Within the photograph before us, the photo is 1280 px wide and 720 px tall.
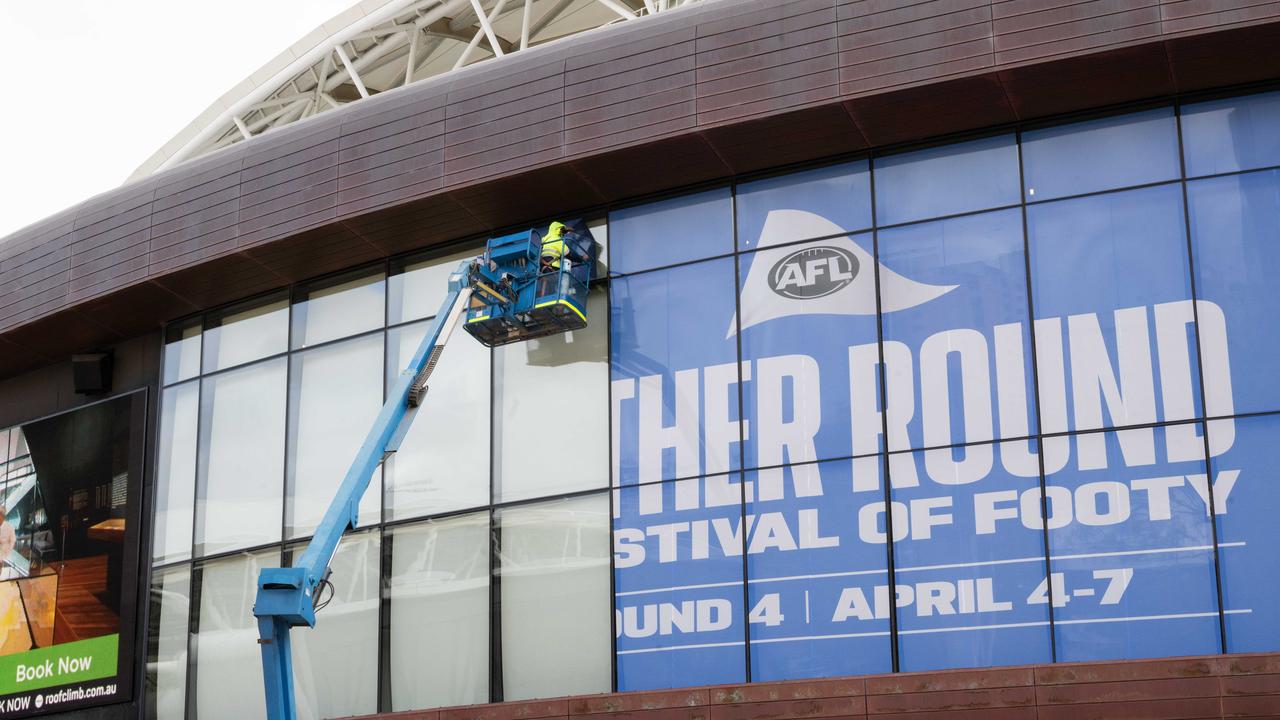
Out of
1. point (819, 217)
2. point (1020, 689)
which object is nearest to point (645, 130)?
point (819, 217)

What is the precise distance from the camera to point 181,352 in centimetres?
2953

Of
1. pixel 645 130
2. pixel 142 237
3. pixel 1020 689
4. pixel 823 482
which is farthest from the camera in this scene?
pixel 142 237

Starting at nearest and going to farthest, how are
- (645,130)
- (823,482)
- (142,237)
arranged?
(823,482)
(645,130)
(142,237)

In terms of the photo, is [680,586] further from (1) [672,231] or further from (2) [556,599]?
(1) [672,231]

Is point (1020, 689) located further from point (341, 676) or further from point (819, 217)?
point (341, 676)

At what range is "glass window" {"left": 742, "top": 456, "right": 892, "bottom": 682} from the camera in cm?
2158

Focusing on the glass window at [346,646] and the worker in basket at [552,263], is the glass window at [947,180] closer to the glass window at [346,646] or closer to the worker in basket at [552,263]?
the worker in basket at [552,263]

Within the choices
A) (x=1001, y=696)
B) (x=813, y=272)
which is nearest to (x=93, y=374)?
(x=813, y=272)

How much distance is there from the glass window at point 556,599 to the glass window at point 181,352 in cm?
839

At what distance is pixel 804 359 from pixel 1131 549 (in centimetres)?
541

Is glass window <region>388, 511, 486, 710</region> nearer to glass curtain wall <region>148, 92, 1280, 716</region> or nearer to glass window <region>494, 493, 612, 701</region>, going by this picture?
glass curtain wall <region>148, 92, 1280, 716</region>

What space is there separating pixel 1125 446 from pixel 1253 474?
5.35 feet

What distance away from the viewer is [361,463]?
22469 mm

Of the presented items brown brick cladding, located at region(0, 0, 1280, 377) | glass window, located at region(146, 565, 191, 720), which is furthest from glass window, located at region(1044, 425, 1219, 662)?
glass window, located at region(146, 565, 191, 720)
